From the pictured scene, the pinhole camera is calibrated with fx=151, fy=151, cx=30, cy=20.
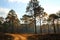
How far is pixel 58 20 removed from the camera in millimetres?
57344

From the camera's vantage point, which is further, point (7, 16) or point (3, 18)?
point (3, 18)

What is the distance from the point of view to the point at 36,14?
50406 millimetres

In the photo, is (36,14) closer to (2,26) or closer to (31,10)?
(31,10)

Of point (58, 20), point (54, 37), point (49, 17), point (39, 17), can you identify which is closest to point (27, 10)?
point (39, 17)

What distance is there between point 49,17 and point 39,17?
19.1 ft

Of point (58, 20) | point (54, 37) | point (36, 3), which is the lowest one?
point (54, 37)

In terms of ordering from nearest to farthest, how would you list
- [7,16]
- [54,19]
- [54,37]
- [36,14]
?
[54,37], [36,14], [54,19], [7,16]

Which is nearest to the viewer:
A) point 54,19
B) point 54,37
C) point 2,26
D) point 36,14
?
point 54,37

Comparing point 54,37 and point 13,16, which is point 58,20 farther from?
point 54,37

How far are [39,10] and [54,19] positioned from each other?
27.1 ft

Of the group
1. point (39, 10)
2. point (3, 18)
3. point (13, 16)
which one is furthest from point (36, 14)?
point (3, 18)

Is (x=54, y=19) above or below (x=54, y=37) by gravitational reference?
above

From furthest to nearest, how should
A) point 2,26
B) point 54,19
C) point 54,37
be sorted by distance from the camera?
point 2,26
point 54,19
point 54,37

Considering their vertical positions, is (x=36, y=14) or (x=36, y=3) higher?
(x=36, y=3)
